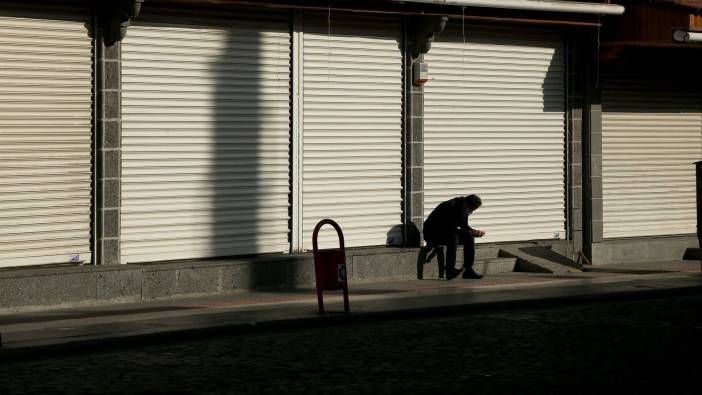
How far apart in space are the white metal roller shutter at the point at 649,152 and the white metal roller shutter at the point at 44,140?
31.2 ft

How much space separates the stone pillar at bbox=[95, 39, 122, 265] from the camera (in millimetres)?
17328

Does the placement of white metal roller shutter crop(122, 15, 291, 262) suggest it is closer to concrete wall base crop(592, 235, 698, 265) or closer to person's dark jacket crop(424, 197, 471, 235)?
person's dark jacket crop(424, 197, 471, 235)

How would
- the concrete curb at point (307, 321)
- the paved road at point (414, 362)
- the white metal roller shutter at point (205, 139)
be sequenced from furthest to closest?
the white metal roller shutter at point (205, 139), the concrete curb at point (307, 321), the paved road at point (414, 362)

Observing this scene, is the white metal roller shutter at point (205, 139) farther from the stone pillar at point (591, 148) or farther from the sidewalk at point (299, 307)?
the stone pillar at point (591, 148)

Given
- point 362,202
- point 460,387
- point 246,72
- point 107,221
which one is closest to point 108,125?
point 107,221

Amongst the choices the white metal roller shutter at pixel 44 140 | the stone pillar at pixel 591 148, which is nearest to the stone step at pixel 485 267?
the stone pillar at pixel 591 148

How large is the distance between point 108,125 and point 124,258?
1680 millimetres

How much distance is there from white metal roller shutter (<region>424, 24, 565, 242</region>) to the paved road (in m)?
6.08

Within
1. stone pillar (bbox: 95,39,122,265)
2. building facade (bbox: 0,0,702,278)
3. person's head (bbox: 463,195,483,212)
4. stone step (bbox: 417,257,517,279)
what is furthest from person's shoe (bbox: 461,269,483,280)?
stone pillar (bbox: 95,39,122,265)

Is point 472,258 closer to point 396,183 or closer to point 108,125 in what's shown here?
point 396,183

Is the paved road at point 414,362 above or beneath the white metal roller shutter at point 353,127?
beneath

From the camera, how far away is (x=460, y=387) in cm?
1070

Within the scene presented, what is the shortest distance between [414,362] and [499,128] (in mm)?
10199

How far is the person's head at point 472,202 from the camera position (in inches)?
793
